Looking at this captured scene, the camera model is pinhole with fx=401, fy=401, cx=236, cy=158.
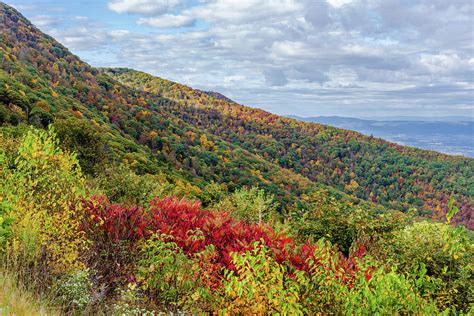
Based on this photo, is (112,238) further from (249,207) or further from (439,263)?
(249,207)

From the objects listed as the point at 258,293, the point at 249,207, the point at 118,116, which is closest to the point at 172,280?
the point at 258,293

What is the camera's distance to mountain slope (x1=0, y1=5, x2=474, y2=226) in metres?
54.0

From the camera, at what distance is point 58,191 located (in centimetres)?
730

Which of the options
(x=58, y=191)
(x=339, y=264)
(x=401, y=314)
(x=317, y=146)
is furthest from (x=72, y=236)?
(x=317, y=146)

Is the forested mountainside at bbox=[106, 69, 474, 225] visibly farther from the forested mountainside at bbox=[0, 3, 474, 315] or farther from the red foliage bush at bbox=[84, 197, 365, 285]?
the red foliage bush at bbox=[84, 197, 365, 285]

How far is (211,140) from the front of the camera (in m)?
106

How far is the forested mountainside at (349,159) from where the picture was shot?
12719 centimetres

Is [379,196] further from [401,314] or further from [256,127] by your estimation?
[401,314]

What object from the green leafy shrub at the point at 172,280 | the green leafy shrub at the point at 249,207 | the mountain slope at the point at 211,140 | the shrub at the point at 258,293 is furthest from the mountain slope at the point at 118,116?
the shrub at the point at 258,293

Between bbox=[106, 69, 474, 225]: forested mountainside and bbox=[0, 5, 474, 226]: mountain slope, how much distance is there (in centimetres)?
41

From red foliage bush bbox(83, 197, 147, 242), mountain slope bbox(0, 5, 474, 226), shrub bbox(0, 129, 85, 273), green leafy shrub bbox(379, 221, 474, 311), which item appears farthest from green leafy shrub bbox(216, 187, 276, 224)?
A: mountain slope bbox(0, 5, 474, 226)

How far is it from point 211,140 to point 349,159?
218 feet

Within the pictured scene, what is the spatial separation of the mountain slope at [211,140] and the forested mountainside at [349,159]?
405mm

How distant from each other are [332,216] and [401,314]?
228 inches
